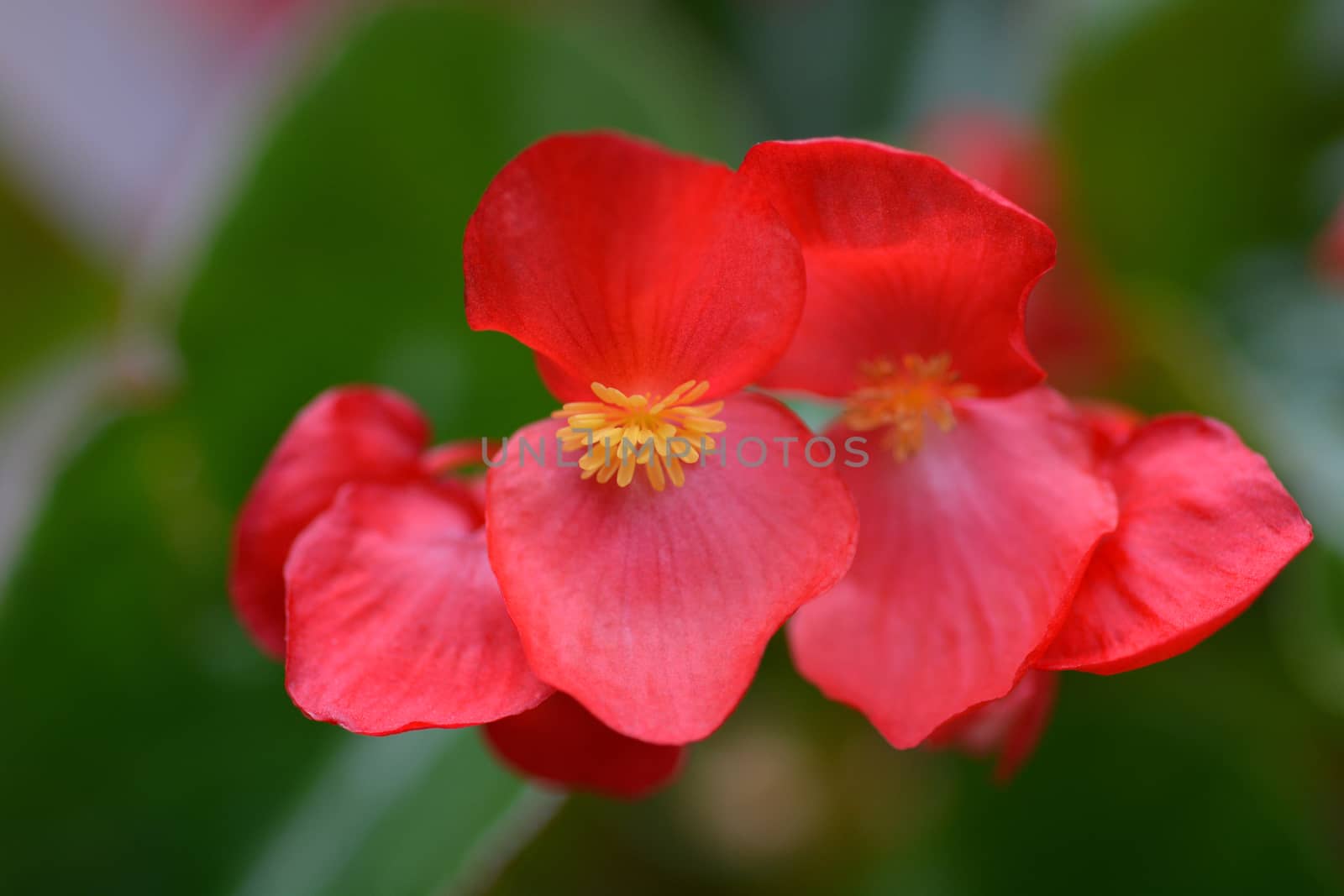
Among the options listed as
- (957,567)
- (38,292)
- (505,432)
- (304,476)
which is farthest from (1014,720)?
(38,292)

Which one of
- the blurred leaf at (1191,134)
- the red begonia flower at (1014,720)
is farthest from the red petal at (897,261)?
the blurred leaf at (1191,134)

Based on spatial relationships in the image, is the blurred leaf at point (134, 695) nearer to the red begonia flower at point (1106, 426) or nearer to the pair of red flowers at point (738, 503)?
the pair of red flowers at point (738, 503)

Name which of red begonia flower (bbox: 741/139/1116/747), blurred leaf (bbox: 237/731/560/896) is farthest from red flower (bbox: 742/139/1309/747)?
blurred leaf (bbox: 237/731/560/896)

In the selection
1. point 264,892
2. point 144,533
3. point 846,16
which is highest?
point 846,16

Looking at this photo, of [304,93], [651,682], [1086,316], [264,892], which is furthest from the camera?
[1086,316]

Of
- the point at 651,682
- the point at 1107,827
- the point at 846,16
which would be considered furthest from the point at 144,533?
the point at 846,16

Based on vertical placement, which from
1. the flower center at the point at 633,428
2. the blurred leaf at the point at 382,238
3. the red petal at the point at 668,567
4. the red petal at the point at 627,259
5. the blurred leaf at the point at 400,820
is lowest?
the blurred leaf at the point at 400,820

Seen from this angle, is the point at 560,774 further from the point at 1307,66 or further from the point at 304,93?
the point at 1307,66
